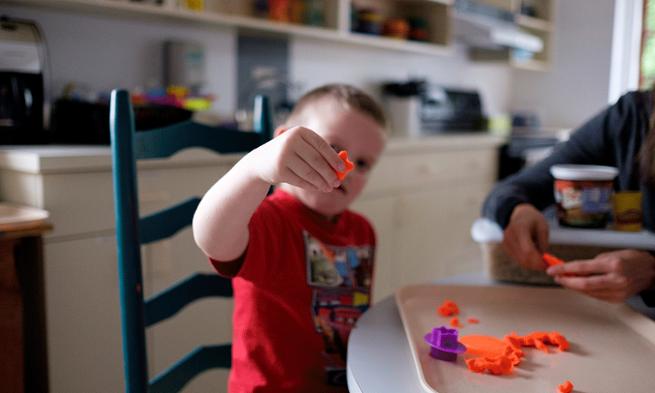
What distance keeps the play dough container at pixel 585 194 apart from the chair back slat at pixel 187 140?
1.68 feet

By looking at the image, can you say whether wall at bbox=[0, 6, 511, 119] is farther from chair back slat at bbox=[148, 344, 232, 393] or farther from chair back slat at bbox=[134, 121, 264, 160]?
chair back slat at bbox=[148, 344, 232, 393]

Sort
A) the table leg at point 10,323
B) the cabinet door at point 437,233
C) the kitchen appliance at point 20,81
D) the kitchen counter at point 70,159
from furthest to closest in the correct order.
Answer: the cabinet door at point 437,233 < the kitchen appliance at point 20,81 < the kitchen counter at point 70,159 < the table leg at point 10,323

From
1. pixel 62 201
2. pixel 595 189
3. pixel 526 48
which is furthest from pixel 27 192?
pixel 526 48

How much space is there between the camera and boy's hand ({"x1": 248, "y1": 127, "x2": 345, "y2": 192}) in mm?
560

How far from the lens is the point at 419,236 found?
112 inches

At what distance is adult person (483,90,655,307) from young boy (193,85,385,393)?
238 mm

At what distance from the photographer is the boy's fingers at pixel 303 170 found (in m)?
0.56

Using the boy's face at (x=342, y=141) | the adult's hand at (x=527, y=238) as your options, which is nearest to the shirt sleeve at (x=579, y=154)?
the adult's hand at (x=527, y=238)

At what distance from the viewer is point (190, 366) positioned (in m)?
0.97

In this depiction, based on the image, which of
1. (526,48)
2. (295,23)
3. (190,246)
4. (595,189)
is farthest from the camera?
(526,48)

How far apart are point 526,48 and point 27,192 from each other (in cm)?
338

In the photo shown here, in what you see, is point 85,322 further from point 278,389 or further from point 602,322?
point 602,322

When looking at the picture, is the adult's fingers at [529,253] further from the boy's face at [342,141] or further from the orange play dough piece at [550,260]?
the boy's face at [342,141]

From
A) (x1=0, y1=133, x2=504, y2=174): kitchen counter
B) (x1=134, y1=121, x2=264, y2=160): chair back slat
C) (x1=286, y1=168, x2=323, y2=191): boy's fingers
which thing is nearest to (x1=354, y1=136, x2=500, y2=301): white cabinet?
(x1=0, y1=133, x2=504, y2=174): kitchen counter
